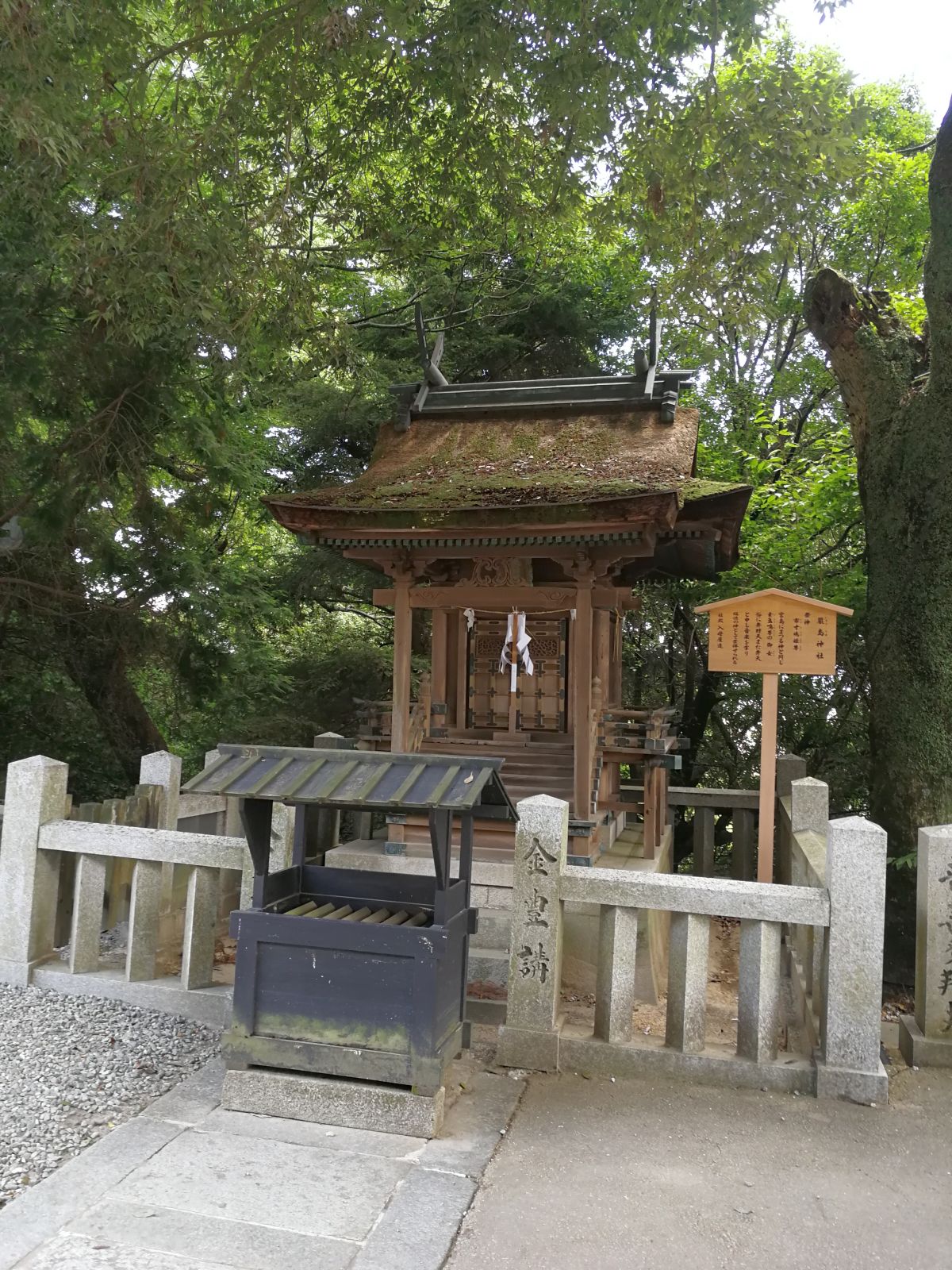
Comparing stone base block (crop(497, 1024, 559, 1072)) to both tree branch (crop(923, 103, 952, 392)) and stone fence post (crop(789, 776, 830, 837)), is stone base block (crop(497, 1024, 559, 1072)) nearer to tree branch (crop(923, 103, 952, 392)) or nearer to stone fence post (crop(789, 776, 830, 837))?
stone fence post (crop(789, 776, 830, 837))

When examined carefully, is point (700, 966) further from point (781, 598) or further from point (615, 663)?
point (615, 663)

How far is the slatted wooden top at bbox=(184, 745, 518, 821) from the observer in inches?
145

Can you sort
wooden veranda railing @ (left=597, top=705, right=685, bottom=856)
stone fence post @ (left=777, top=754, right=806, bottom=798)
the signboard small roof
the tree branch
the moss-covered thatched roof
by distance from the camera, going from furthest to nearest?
1. stone fence post @ (left=777, top=754, right=806, bottom=798)
2. wooden veranda railing @ (left=597, top=705, right=685, bottom=856)
3. the moss-covered thatched roof
4. the tree branch
5. the signboard small roof

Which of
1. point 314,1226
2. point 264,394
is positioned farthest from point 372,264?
point 314,1226

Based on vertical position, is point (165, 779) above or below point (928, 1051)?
above

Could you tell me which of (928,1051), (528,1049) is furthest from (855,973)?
(528,1049)

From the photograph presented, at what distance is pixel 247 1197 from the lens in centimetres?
313

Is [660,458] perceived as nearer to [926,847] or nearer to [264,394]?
[926,847]

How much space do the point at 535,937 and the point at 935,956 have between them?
2236 millimetres

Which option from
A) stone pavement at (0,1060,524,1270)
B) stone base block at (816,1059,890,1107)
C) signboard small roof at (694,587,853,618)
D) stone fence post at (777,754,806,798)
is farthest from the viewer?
stone fence post at (777,754,806,798)

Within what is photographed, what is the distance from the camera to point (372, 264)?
1422 centimetres

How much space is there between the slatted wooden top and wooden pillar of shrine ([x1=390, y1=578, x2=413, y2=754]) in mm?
4045

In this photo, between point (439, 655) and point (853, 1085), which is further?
point (439, 655)

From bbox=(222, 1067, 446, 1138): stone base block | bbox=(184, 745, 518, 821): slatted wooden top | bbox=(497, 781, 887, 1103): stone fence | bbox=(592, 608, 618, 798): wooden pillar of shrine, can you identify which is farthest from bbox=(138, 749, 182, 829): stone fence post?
bbox=(592, 608, 618, 798): wooden pillar of shrine
